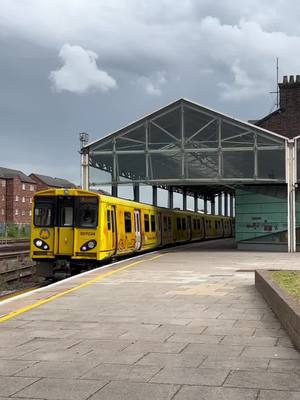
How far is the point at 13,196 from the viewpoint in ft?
329

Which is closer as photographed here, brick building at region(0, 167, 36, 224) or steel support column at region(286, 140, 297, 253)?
steel support column at region(286, 140, 297, 253)

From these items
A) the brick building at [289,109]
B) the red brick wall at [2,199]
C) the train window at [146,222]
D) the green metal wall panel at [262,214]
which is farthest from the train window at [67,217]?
the red brick wall at [2,199]

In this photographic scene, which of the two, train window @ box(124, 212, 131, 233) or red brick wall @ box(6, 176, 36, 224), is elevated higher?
red brick wall @ box(6, 176, 36, 224)

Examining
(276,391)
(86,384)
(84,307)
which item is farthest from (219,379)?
(84,307)

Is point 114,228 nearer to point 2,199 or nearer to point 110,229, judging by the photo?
point 110,229

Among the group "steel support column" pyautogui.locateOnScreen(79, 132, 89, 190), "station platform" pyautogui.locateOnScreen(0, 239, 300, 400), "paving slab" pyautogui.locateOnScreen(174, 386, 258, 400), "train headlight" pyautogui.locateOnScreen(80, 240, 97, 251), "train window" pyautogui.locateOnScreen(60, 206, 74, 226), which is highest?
"steel support column" pyautogui.locateOnScreen(79, 132, 89, 190)

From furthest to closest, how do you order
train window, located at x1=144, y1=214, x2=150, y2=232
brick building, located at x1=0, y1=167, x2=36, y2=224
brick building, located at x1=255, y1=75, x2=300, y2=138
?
brick building, located at x1=0, y1=167, x2=36, y2=224, brick building, located at x1=255, y1=75, x2=300, y2=138, train window, located at x1=144, y1=214, x2=150, y2=232

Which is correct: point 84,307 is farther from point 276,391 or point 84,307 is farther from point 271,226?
point 271,226

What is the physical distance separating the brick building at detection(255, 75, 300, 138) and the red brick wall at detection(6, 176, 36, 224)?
68851 mm

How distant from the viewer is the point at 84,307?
1109 cm

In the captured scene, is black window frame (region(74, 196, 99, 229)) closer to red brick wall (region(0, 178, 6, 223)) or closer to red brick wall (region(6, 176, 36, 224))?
red brick wall (region(0, 178, 6, 223))

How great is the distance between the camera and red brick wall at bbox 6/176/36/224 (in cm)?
10069

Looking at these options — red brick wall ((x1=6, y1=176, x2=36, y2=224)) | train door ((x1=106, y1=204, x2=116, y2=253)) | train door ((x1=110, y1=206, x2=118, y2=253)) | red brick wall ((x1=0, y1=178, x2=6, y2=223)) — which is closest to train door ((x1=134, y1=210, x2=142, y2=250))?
train door ((x1=110, y1=206, x2=118, y2=253))

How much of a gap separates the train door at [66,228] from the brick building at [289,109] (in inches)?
901
